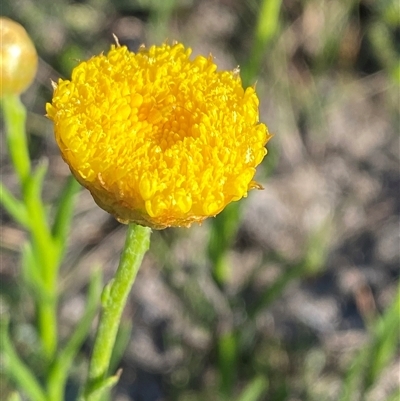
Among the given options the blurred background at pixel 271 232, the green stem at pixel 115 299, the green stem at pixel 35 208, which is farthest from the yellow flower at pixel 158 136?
the blurred background at pixel 271 232

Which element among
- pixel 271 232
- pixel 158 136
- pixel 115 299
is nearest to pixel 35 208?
pixel 115 299

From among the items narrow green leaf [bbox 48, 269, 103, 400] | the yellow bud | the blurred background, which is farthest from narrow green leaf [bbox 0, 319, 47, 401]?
the yellow bud

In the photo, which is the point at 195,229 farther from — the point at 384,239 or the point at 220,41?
the point at 220,41

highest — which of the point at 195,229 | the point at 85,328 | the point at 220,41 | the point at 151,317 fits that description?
the point at 220,41

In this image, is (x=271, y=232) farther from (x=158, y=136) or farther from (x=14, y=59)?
(x=158, y=136)

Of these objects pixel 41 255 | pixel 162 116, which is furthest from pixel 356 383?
pixel 162 116

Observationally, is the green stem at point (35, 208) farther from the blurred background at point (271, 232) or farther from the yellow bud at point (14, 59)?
the blurred background at point (271, 232)
